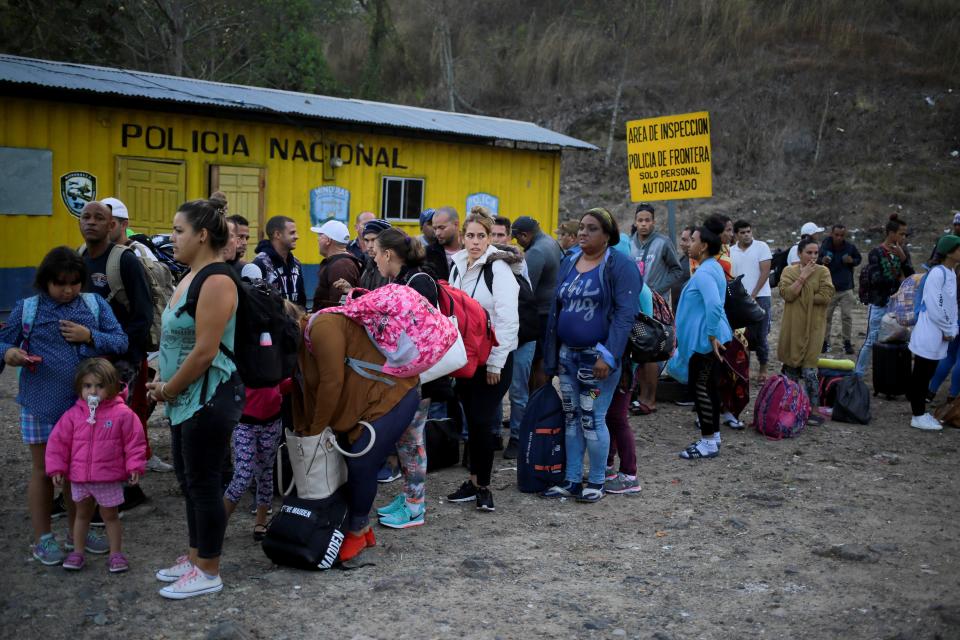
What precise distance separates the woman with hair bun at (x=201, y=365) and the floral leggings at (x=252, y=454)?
0.70 meters

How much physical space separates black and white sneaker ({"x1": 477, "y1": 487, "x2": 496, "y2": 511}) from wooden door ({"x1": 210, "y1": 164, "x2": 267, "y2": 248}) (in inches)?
336

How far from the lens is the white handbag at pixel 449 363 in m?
4.96

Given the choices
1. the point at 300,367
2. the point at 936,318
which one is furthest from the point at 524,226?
the point at 936,318

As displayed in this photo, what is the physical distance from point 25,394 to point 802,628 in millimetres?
4154

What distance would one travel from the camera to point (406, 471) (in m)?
5.37

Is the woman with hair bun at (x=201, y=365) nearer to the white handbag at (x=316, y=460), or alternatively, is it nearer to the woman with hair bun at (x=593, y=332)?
the white handbag at (x=316, y=460)

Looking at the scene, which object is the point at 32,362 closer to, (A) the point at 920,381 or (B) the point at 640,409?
(B) the point at 640,409

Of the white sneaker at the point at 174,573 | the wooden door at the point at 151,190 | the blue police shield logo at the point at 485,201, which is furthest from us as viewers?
the blue police shield logo at the point at 485,201

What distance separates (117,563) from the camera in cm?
455

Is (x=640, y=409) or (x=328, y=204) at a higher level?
(x=328, y=204)

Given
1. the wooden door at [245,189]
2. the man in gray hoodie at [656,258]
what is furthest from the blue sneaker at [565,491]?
the wooden door at [245,189]

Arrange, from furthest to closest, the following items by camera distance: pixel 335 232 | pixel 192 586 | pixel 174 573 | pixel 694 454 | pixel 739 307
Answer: pixel 739 307 < pixel 694 454 < pixel 335 232 < pixel 174 573 < pixel 192 586

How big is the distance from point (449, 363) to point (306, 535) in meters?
1.23

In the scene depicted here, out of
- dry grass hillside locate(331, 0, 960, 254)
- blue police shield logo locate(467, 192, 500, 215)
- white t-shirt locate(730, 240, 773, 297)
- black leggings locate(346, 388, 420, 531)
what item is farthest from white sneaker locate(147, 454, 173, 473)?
dry grass hillside locate(331, 0, 960, 254)
